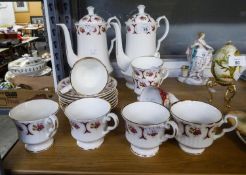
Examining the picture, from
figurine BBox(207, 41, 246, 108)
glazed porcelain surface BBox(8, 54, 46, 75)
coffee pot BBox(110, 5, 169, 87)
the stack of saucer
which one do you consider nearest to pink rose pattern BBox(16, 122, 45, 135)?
the stack of saucer

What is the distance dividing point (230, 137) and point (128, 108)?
243 millimetres

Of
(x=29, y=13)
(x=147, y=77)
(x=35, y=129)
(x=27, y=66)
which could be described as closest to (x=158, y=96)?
(x=147, y=77)

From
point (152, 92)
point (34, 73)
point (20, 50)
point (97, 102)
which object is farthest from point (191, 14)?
point (20, 50)

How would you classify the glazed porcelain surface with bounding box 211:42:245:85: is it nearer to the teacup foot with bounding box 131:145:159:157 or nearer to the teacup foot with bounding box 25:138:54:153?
the teacup foot with bounding box 131:145:159:157

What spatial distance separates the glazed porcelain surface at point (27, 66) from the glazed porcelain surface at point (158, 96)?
814 millimetres

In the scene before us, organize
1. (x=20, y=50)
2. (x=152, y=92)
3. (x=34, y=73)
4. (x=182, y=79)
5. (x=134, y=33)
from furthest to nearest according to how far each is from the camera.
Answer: (x=20, y=50) < (x=34, y=73) < (x=182, y=79) < (x=134, y=33) < (x=152, y=92)

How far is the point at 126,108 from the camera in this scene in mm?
530

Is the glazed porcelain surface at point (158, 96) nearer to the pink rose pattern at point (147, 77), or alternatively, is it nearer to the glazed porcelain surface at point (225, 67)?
the pink rose pattern at point (147, 77)

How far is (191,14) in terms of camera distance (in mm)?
871

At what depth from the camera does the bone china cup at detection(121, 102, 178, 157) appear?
1.48ft

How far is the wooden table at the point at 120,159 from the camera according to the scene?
0.45 m

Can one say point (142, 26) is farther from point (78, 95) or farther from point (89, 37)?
point (78, 95)

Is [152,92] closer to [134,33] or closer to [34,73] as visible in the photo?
[134,33]

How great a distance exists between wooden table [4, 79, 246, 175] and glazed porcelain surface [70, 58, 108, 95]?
6.1 inches
